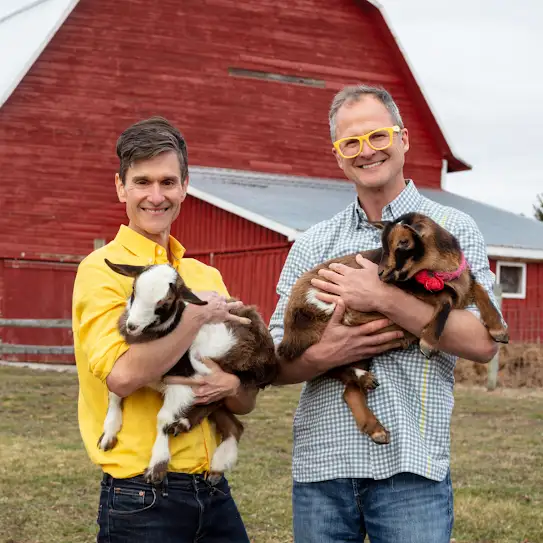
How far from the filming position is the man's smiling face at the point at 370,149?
372cm

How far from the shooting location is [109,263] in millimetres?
3520

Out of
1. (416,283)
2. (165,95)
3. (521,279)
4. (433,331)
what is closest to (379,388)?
(433,331)

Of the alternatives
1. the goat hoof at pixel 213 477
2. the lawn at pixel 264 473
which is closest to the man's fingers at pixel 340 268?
the goat hoof at pixel 213 477

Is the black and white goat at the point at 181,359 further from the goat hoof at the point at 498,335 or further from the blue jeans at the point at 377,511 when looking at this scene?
the goat hoof at the point at 498,335

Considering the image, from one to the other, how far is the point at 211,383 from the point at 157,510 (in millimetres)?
517

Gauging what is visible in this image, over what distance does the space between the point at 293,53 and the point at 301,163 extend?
8.91 ft

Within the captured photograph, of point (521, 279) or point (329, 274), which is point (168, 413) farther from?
point (521, 279)

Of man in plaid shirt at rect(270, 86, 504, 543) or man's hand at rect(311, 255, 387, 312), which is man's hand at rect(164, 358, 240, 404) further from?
man's hand at rect(311, 255, 387, 312)

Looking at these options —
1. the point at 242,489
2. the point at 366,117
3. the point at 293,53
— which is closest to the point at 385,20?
the point at 293,53

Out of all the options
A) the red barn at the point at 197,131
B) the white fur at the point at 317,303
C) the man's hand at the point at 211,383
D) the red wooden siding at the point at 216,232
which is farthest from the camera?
the red barn at the point at 197,131

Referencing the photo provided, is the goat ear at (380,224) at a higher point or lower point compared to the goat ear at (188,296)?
higher

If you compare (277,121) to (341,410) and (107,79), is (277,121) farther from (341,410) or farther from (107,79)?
(341,410)

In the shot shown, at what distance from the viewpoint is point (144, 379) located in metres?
3.39

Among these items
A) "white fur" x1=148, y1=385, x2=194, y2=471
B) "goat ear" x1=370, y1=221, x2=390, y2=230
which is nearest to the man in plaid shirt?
"goat ear" x1=370, y1=221, x2=390, y2=230
